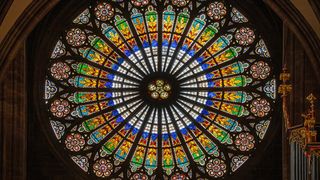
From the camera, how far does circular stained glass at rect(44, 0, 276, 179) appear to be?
102ft

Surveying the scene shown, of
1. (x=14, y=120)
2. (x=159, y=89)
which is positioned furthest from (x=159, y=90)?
(x=14, y=120)

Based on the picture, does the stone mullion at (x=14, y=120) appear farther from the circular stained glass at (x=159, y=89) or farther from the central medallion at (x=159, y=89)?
the central medallion at (x=159, y=89)

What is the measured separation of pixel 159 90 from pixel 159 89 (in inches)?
1.2

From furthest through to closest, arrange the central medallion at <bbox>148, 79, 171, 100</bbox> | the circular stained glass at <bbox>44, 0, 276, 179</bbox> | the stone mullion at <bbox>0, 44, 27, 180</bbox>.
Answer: the central medallion at <bbox>148, 79, 171, 100</bbox>
the circular stained glass at <bbox>44, 0, 276, 179</bbox>
the stone mullion at <bbox>0, 44, 27, 180</bbox>

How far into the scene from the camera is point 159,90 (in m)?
31.4

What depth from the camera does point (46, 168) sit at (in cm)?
3047

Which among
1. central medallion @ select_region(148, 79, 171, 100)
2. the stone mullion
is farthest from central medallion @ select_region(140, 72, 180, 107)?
the stone mullion

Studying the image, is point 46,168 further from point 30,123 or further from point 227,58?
point 227,58

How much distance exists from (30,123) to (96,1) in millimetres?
3507

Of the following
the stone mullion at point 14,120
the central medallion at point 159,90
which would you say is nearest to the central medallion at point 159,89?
the central medallion at point 159,90

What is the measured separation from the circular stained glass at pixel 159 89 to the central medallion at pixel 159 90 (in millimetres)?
25

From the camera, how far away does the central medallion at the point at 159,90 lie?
31.4 metres

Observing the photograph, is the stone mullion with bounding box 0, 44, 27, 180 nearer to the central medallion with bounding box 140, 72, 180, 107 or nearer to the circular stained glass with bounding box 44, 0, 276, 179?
the circular stained glass with bounding box 44, 0, 276, 179

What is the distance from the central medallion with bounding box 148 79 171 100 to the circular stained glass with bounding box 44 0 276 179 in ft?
0.08
